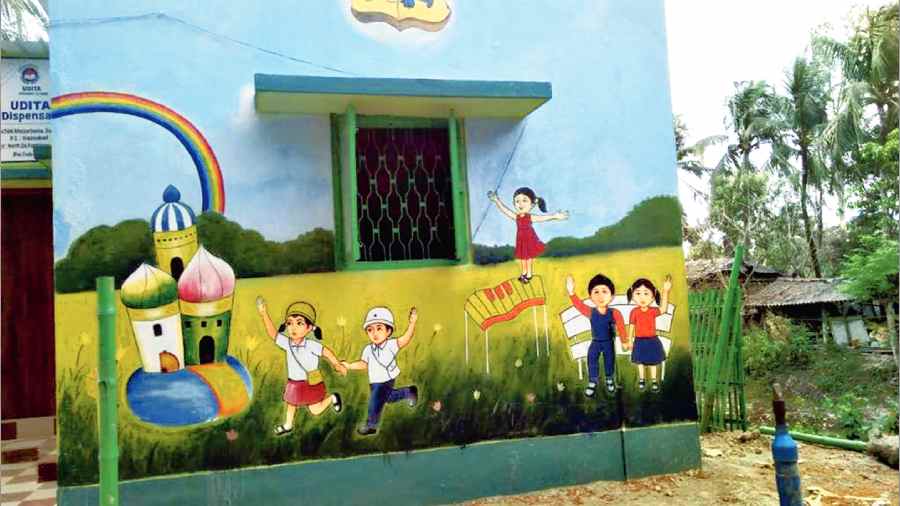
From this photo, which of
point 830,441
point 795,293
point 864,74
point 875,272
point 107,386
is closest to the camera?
point 107,386

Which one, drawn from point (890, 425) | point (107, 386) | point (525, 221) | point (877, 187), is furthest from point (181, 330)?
point (877, 187)

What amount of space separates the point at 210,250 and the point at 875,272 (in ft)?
48.7

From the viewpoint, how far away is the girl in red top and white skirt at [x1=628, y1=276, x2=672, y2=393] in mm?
5449

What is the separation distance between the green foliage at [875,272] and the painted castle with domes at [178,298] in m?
14.5

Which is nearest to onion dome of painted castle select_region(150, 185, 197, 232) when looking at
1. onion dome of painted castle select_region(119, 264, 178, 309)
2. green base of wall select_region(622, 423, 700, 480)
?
onion dome of painted castle select_region(119, 264, 178, 309)

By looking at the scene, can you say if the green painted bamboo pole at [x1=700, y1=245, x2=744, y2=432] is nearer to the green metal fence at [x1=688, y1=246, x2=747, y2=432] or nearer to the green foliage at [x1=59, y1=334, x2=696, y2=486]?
the green metal fence at [x1=688, y1=246, x2=747, y2=432]

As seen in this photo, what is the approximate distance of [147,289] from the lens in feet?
14.6

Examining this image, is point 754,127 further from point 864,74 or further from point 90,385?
point 90,385

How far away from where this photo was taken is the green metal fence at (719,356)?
6684mm

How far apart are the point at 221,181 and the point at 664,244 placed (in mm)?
3380

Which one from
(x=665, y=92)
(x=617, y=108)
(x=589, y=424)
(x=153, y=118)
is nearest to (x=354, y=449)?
(x=589, y=424)

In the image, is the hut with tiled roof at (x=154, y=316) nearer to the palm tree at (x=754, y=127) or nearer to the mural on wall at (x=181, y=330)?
the mural on wall at (x=181, y=330)

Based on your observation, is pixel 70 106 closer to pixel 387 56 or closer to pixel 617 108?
pixel 387 56

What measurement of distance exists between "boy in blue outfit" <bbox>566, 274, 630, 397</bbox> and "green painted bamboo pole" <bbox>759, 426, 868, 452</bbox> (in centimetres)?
247
